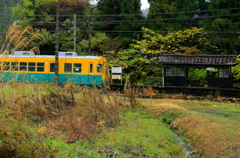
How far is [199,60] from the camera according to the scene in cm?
1783

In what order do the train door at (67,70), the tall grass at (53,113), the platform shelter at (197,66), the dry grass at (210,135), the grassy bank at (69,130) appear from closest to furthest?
the grassy bank at (69,130) → the dry grass at (210,135) → the tall grass at (53,113) → the platform shelter at (197,66) → the train door at (67,70)

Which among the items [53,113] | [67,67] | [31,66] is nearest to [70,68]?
[67,67]

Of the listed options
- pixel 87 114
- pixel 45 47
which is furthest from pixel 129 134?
pixel 45 47

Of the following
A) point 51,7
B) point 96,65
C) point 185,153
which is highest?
point 51,7

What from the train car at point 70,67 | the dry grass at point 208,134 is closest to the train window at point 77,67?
the train car at point 70,67

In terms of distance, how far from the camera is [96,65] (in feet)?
62.1

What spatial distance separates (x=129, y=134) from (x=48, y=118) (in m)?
2.15

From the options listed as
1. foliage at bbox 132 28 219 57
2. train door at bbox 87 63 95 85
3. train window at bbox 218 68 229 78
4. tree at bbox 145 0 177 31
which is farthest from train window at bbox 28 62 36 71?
tree at bbox 145 0 177 31

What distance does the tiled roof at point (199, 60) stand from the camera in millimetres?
17170

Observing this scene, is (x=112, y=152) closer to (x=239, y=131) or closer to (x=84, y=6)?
(x=239, y=131)

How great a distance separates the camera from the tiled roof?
17.2m

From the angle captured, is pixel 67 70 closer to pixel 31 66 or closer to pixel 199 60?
pixel 31 66

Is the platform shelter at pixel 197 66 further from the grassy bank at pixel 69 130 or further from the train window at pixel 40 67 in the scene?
the grassy bank at pixel 69 130

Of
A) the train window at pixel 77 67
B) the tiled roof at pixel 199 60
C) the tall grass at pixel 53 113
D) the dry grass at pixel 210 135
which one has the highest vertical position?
the tiled roof at pixel 199 60
